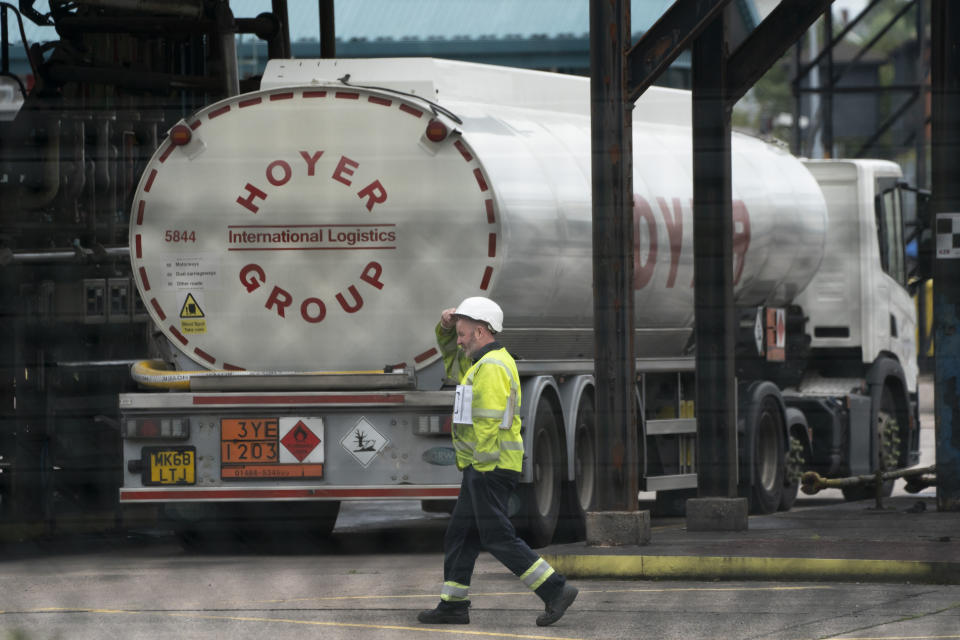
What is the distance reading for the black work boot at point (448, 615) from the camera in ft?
26.1

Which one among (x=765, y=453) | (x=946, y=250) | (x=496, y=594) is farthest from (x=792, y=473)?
(x=496, y=594)

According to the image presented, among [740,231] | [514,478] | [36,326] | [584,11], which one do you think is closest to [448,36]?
[584,11]

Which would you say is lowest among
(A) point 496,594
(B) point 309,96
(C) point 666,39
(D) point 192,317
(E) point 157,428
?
(A) point 496,594

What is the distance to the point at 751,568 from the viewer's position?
30.4ft

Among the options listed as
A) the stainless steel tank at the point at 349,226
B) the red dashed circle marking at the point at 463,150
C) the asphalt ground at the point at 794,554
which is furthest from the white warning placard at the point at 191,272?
the asphalt ground at the point at 794,554

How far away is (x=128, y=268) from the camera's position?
40.7ft

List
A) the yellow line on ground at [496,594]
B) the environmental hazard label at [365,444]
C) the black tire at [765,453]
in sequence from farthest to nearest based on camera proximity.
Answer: the black tire at [765,453]
the environmental hazard label at [365,444]
the yellow line on ground at [496,594]

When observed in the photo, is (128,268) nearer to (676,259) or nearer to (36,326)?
(36,326)

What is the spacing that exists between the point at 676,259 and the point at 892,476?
2.48 m

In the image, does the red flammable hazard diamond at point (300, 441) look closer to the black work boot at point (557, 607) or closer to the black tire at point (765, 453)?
the black work boot at point (557, 607)

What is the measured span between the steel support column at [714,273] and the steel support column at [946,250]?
5.27ft

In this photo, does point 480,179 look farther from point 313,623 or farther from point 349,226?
point 313,623

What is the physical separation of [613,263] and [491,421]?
7.56 feet

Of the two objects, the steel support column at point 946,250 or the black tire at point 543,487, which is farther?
the steel support column at point 946,250
